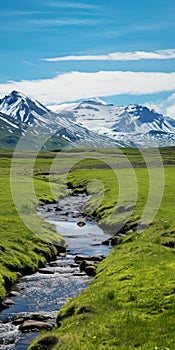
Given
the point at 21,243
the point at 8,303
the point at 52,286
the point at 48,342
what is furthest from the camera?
the point at 21,243

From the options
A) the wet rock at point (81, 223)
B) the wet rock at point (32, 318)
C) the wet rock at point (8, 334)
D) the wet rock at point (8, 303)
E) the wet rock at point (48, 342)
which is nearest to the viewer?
the wet rock at point (48, 342)

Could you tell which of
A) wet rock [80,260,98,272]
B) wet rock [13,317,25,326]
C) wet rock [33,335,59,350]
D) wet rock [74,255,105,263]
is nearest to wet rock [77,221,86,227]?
wet rock [74,255,105,263]

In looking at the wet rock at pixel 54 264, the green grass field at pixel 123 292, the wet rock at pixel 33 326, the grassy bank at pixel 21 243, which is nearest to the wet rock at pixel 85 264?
the green grass field at pixel 123 292

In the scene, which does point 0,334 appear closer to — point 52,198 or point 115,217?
point 115,217

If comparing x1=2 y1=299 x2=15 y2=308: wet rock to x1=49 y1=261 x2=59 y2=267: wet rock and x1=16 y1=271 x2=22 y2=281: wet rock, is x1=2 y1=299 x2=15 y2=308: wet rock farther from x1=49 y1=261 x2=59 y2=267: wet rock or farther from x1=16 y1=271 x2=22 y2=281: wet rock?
x1=49 y1=261 x2=59 y2=267: wet rock

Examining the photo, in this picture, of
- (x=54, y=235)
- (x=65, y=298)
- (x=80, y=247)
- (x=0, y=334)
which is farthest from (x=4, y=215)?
(x=0, y=334)

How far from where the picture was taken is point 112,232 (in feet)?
226

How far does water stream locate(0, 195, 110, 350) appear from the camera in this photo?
3084cm

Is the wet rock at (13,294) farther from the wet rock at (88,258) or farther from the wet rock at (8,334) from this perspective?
the wet rock at (88,258)

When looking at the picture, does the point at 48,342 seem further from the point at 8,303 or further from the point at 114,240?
the point at 114,240

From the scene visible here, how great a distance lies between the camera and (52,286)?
4259cm

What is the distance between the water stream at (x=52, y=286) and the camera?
30844mm

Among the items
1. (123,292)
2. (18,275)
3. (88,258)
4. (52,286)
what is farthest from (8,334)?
(88,258)

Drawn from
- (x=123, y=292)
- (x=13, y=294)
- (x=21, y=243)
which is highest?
(x=21, y=243)
